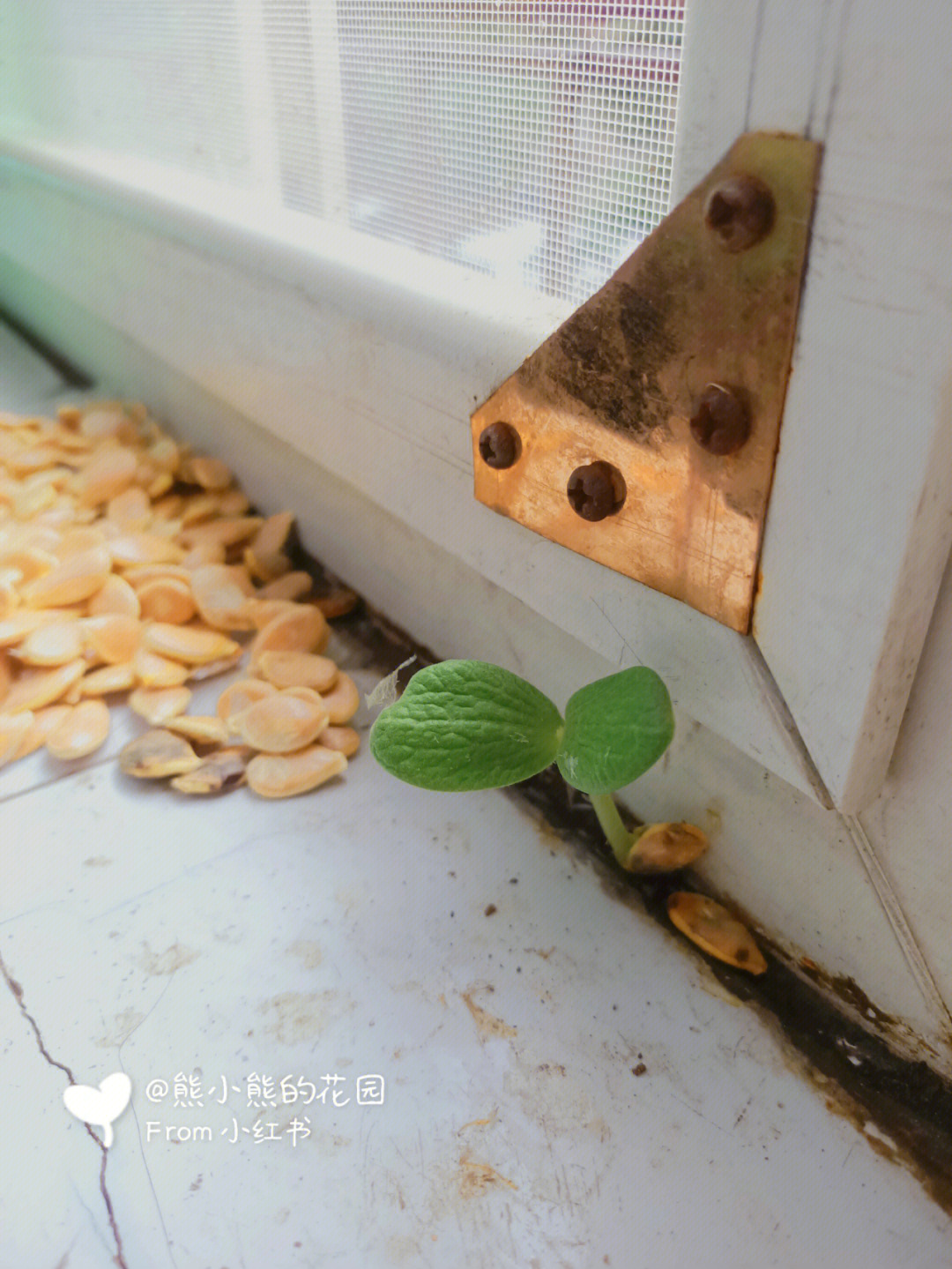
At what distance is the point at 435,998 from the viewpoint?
424 mm

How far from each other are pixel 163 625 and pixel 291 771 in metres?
0.16

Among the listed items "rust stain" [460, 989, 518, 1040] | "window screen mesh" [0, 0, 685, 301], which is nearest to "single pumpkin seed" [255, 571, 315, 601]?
"window screen mesh" [0, 0, 685, 301]

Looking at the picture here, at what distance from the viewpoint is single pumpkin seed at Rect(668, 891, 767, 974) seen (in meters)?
0.44

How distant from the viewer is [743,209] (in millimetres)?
306

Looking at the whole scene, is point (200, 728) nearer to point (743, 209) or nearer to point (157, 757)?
point (157, 757)

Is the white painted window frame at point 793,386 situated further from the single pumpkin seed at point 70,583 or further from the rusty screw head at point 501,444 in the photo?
the single pumpkin seed at point 70,583

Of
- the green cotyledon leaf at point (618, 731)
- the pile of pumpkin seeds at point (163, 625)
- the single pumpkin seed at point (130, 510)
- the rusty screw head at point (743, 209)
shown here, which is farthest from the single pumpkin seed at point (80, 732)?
the rusty screw head at point (743, 209)

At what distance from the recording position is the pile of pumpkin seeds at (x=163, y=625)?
1.81 ft

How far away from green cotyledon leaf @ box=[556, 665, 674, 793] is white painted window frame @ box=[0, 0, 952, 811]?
0.10ft

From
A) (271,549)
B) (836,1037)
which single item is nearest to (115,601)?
(271,549)

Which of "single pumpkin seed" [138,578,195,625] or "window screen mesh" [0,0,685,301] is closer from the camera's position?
"window screen mesh" [0,0,685,301]

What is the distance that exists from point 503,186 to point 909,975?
16.0 inches

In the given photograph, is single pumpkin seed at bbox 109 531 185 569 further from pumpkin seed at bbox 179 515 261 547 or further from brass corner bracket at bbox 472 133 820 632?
brass corner bracket at bbox 472 133 820 632


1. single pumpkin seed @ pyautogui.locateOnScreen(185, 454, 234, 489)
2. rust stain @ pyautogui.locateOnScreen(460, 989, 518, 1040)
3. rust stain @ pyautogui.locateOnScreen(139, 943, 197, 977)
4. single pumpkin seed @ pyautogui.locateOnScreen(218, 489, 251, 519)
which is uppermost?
single pumpkin seed @ pyautogui.locateOnScreen(185, 454, 234, 489)
